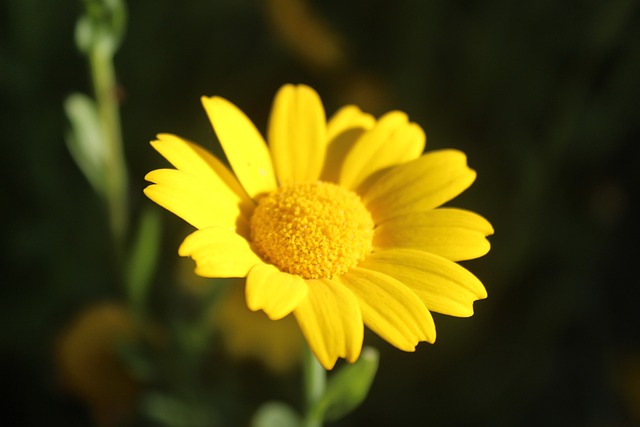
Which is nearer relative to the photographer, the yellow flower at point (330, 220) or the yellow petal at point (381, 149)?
the yellow flower at point (330, 220)

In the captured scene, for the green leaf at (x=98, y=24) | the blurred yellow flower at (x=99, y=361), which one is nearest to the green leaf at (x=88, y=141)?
the green leaf at (x=98, y=24)

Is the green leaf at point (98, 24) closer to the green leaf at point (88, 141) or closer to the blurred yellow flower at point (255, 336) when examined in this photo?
the green leaf at point (88, 141)

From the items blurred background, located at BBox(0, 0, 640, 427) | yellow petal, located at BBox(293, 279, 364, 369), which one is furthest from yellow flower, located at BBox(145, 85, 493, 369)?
blurred background, located at BBox(0, 0, 640, 427)

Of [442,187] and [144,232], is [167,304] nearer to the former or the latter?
[144,232]

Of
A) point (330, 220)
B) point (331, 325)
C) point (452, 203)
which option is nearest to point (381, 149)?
point (330, 220)

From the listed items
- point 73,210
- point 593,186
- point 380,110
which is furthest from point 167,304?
point 593,186

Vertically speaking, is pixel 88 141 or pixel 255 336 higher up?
pixel 88 141

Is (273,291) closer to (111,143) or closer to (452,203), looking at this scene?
(111,143)
